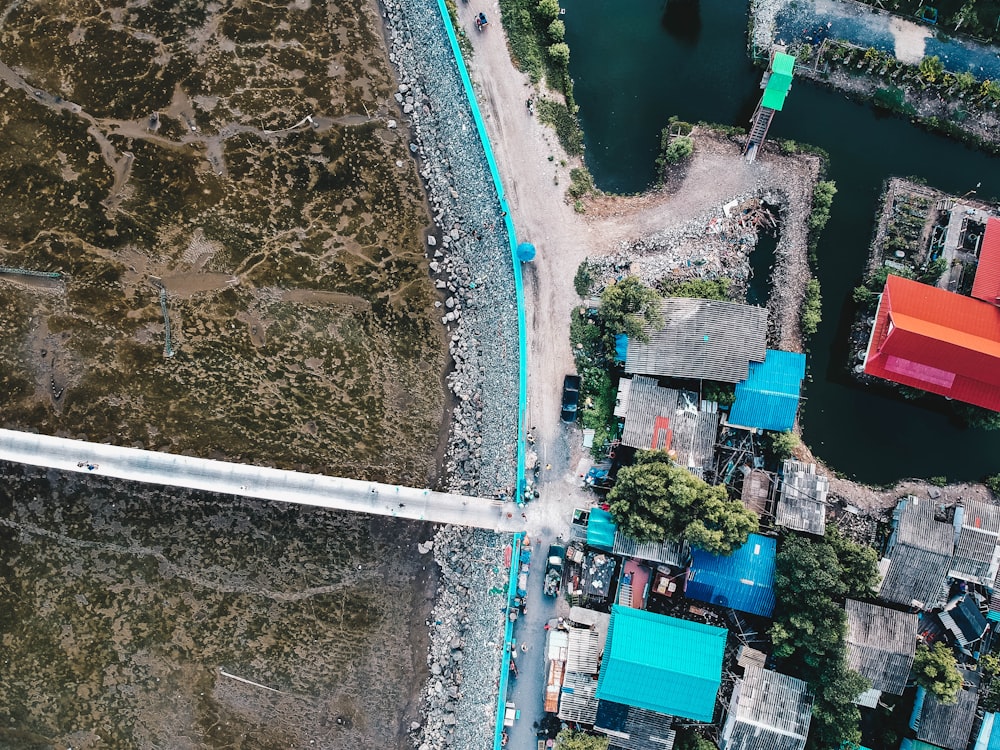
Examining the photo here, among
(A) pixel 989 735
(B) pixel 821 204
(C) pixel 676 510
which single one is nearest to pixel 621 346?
(C) pixel 676 510

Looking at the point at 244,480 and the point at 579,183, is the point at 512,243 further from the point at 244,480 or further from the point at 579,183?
the point at 244,480

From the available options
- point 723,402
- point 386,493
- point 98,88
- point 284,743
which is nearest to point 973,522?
point 723,402

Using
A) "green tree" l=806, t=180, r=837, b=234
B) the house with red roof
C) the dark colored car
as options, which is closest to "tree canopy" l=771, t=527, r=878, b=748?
the house with red roof

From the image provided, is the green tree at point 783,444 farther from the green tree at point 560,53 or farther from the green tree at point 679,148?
the green tree at point 560,53

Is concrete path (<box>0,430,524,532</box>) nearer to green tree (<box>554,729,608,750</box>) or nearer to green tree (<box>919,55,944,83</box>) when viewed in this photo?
green tree (<box>554,729,608,750</box>)

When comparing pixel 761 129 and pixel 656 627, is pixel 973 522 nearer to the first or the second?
pixel 656 627
